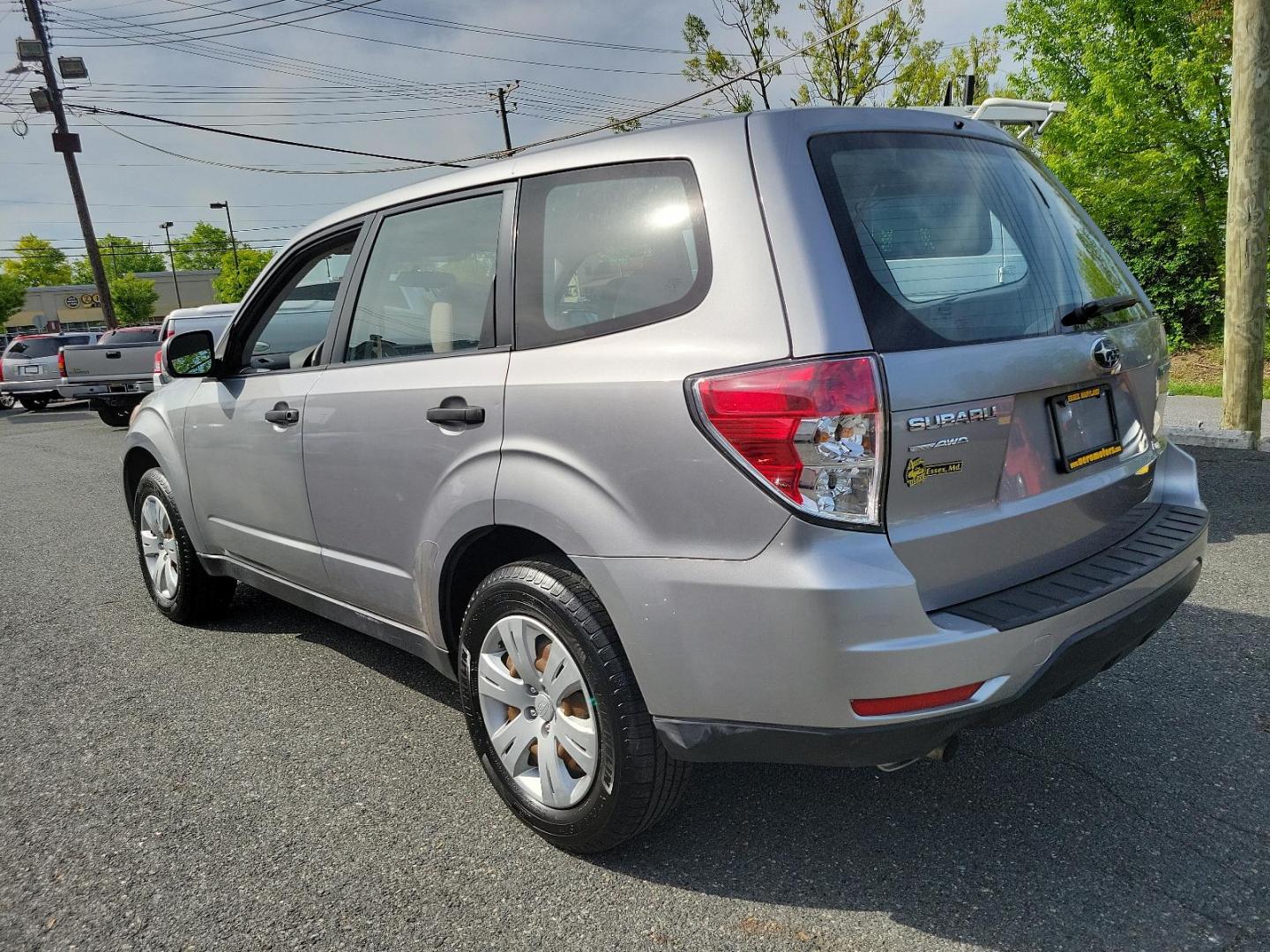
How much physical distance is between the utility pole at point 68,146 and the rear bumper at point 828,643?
2736 centimetres

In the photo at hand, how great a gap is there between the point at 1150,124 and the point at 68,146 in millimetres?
26059

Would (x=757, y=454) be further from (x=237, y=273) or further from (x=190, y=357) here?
(x=237, y=273)

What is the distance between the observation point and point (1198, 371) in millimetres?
15578

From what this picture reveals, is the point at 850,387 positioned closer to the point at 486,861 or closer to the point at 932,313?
the point at 932,313

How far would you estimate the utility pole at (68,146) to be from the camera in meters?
26.4

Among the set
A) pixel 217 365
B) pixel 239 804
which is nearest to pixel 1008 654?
pixel 239 804

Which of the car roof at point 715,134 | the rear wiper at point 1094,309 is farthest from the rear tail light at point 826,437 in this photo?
the rear wiper at point 1094,309

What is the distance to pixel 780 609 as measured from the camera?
207 centimetres

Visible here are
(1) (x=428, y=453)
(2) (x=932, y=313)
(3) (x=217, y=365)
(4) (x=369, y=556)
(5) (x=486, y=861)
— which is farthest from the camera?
(3) (x=217, y=365)

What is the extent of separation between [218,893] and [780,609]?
5.53 feet

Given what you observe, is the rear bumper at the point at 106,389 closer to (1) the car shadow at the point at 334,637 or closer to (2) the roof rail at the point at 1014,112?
(1) the car shadow at the point at 334,637

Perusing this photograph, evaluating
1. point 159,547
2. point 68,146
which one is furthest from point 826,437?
point 68,146

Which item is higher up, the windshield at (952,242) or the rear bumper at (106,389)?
the windshield at (952,242)

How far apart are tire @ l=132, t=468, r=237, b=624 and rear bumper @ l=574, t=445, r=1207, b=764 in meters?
2.96
